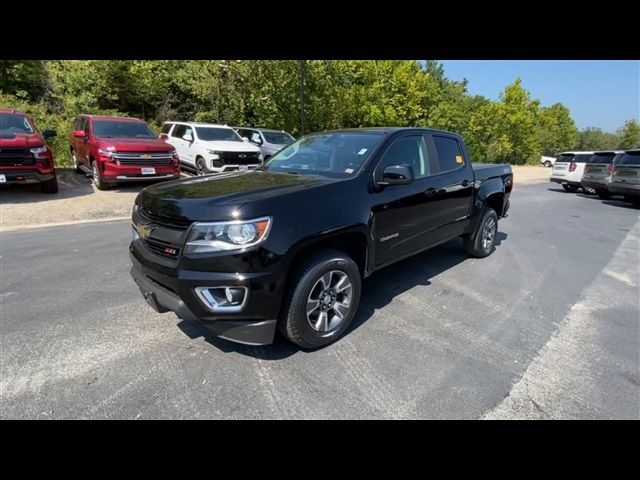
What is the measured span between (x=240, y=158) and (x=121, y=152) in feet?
11.0

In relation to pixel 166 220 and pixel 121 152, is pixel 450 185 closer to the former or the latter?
pixel 166 220

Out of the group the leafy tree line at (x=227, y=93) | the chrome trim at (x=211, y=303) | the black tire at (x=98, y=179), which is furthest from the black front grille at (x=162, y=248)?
the leafy tree line at (x=227, y=93)

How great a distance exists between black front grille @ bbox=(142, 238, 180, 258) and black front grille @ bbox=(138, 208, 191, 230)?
0.46 feet

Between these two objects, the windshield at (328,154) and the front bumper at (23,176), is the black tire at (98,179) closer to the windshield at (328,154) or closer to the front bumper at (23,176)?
the front bumper at (23,176)

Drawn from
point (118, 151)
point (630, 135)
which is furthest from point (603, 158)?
point (630, 135)

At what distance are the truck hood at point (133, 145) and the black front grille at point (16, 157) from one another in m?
1.47

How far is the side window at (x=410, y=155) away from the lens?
3514mm

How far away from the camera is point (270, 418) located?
214 centimetres

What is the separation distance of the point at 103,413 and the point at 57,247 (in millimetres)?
4414


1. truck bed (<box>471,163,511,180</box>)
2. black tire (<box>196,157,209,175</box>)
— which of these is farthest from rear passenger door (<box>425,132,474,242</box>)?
black tire (<box>196,157,209,175</box>)
